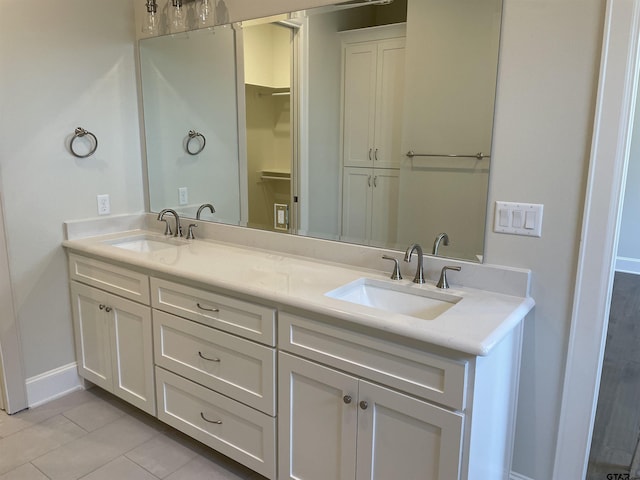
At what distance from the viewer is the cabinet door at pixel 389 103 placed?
209cm

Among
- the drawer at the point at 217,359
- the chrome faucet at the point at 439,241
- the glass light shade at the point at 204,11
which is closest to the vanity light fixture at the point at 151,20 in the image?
the glass light shade at the point at 204,11

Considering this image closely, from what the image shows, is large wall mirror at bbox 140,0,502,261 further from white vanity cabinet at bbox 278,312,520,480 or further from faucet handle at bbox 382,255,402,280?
white vanity cabinet at bbox 278,312,520,480

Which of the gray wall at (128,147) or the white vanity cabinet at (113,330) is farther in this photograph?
the white vanity cabinet at (113,330)

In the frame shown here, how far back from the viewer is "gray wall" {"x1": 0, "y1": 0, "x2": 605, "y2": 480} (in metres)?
1.55

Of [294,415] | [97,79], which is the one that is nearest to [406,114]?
[294,415]

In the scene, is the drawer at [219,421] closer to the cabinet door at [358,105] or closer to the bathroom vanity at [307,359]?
the bathroom vanity at [307,359]

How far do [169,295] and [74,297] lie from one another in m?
0.84

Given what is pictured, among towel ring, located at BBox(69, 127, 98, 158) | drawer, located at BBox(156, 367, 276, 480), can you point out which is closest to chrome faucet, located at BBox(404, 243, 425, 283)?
drawer, located at BBox(156, 367, 276, 480)

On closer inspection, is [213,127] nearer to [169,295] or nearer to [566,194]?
[169,295]

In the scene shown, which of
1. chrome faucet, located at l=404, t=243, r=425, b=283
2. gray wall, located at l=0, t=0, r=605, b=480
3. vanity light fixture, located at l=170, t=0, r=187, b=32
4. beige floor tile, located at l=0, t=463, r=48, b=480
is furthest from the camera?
vanity light fixture, located at l=170, t=0, r=187, b=32

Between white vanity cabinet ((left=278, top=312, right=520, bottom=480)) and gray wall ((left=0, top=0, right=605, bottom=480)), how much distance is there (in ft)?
0.55

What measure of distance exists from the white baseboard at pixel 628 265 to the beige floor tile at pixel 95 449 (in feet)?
16.6

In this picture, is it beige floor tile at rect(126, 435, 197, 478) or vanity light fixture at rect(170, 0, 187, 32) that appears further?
vanity light fixture at rect(170, 0, 187, 32)

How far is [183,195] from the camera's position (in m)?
2.86
